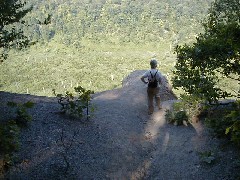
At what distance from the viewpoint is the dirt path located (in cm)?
660

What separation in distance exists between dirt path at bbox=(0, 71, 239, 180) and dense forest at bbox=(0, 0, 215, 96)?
2333 inches

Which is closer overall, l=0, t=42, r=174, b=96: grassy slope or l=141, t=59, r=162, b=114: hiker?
l=141, t=59, r=162, b=114: hiker

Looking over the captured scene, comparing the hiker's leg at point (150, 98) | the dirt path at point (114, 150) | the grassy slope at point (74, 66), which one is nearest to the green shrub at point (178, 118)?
the dirt path at point (114, 150)

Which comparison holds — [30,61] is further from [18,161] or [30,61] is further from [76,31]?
[18,161]

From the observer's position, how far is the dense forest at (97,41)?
7662cm

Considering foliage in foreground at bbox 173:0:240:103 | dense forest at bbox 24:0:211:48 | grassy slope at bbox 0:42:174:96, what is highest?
foliage in foreground at bbox 173:0:240:103

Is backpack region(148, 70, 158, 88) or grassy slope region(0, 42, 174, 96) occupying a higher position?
backpack region(148, 70, 158, 88)

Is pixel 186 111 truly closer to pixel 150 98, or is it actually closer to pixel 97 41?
pixel 150 98

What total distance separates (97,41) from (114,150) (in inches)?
4052


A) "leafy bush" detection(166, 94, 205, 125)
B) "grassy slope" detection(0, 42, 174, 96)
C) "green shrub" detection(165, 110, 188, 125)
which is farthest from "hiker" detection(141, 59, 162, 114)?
"grassy slope" detection(0, 42, 174, 96)

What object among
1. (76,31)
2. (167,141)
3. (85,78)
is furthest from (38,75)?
(167,141)

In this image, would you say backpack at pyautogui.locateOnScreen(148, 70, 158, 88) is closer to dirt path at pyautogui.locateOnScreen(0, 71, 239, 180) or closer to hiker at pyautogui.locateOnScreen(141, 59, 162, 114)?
hiker at pyautogui.locateOnScreen(141, 59, 162, 114)

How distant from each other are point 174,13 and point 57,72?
171 feet

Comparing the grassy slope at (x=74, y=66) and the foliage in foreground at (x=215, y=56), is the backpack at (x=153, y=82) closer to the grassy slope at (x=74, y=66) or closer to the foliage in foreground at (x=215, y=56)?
the foliage in foreground at (x=215, y=56)
